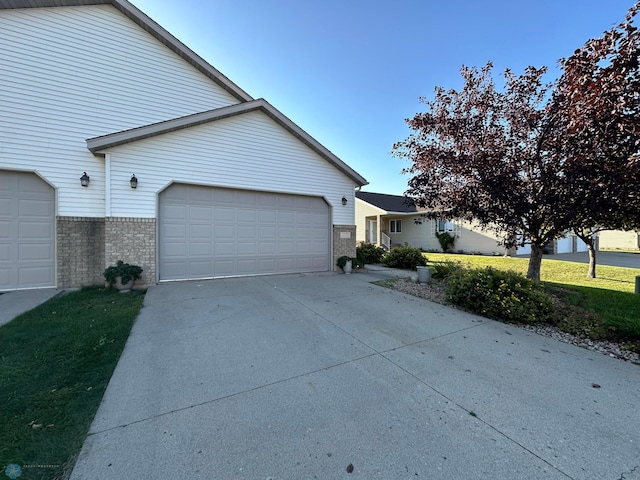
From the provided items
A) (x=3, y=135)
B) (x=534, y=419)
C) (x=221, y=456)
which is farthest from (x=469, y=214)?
(x=3, y=135)

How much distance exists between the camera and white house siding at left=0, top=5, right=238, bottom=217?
670cm

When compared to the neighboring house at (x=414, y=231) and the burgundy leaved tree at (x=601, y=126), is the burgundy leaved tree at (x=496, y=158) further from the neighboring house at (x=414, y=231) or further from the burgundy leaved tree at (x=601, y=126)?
the neighboring house at (x=414, y=231)

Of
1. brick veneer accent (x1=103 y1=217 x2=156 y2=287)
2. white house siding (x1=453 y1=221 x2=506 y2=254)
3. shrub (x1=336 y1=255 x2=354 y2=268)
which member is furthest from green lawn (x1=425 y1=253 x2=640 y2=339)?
brick veneer accent (x1=103 y1=217 x2=156 y2=287)

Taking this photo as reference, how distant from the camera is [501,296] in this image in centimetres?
511

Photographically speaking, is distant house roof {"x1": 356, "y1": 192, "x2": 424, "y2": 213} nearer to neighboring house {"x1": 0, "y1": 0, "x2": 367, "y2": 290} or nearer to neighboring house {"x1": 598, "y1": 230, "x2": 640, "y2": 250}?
neighboring house {"x1": 0, "y1": 0, "x2": 367, "y2": 290}

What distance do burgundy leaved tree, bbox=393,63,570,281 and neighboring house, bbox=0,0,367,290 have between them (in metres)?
4.07

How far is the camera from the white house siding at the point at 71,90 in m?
6.70

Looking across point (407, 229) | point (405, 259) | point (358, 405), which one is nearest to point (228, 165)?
point (358, 405)

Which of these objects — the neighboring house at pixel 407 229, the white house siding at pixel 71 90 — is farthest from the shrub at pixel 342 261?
the neighboring house at pixel 407 229

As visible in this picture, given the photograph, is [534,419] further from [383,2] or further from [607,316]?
[383,2]

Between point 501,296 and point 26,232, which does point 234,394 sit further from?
point 26,232

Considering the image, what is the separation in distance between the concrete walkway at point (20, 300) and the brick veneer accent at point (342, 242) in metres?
7.83

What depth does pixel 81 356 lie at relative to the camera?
329cm

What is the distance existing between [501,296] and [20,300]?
10.1 metres
